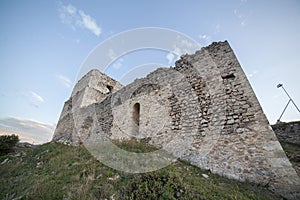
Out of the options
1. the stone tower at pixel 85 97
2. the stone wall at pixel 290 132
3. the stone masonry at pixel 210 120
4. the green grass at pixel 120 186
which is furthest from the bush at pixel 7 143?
the stone wall at pixel 290 132

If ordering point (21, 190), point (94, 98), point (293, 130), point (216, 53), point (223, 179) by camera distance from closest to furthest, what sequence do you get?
1. point (21, 190)
2. point (223, 179)
3. point (216, 53)
4. point (293, 130)
5. point (94, 98)

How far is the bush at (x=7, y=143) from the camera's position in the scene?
38.3ft

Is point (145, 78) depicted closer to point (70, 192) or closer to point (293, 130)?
point (70, 192)

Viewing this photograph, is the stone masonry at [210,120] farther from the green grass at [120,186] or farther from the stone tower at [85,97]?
the stone tower at [85,97]

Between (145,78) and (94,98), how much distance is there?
907 cm

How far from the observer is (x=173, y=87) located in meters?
7.54

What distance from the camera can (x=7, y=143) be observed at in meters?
12.4

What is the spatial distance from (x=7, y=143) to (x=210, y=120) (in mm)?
16503

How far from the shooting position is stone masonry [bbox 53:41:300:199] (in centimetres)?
410

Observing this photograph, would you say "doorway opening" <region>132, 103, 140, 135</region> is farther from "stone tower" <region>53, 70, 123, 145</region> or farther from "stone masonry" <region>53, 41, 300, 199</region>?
"stone tower" <region>53, 70, 123, 145</region>

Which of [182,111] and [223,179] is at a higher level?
[182,111]

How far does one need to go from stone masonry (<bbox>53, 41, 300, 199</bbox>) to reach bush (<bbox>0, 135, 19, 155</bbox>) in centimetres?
923

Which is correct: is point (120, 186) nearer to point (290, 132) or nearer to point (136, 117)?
point (136, 117)

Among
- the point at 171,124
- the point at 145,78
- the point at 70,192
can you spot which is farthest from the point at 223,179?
the point at 145,78
